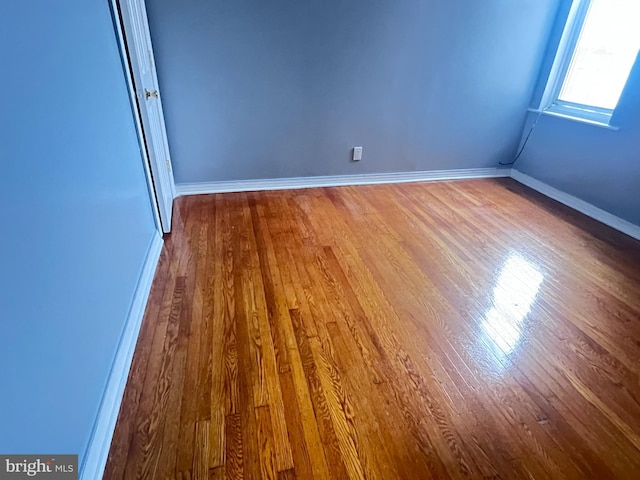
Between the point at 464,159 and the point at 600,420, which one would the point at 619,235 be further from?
the point at 600,420

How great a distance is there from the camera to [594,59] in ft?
9.68

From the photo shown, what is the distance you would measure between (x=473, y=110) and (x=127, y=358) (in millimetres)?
3424

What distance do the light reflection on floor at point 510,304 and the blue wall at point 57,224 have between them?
1614 mm

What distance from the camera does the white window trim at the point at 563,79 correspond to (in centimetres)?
292

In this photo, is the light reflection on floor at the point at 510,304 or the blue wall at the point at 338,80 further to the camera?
the blue wall at the point at 338,80

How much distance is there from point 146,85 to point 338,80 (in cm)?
154

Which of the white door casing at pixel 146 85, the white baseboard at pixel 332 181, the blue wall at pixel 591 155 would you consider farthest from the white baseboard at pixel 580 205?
the white door casing at pixel 146 85

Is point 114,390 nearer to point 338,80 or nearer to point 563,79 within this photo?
point 338,80

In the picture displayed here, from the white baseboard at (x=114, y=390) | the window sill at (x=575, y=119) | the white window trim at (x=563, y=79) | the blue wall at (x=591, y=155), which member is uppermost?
the white window trim at (x=563, y=79)

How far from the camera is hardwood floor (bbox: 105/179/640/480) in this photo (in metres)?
1.20

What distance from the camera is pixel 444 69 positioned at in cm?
313

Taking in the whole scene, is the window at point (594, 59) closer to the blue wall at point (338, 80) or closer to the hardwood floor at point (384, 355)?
the blue wall at point (338, 80)

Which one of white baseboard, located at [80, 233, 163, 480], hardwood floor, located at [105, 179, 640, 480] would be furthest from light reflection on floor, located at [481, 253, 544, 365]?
white baseboard, located at [80, 233, 163, 480]

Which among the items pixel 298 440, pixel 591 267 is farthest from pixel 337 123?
pixel 298 440
